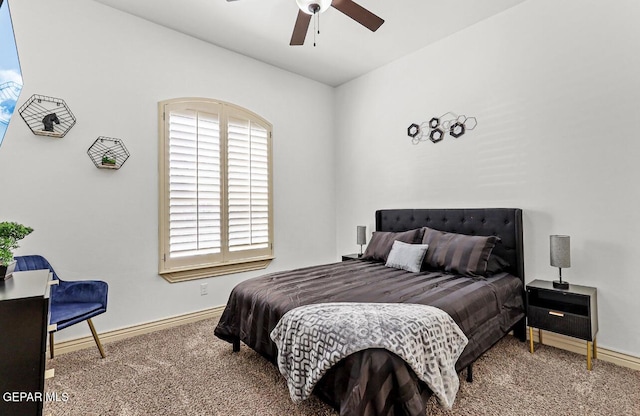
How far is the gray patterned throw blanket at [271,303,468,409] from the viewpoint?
58.6 inches

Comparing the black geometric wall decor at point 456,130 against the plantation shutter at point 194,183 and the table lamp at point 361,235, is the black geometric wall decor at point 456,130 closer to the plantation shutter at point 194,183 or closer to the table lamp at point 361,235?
the table lamp at point 361,235

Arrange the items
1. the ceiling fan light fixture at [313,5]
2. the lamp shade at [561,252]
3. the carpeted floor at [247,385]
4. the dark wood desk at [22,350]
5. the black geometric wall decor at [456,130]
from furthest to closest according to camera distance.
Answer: the black geometric wall decor at [456,130]
the lamp shade at [561,252]
the ceiling fan light fixture at [313,5]
the carpeted floor at [247,385]
the dark wood desk at [22,350]

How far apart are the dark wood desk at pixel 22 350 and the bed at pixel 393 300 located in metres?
1.14

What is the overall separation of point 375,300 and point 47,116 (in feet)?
9.89

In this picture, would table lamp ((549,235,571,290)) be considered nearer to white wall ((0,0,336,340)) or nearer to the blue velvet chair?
white wall ((0,0,336,340))

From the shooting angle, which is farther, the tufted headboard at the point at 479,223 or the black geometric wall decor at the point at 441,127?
the black geometric wall decor at the point at 441,127

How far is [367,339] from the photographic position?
4.81ft

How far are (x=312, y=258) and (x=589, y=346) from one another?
10.0ft

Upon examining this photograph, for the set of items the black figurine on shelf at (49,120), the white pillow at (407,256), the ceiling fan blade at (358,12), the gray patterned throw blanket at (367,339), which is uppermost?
the ceiling fan blade at (358,12)

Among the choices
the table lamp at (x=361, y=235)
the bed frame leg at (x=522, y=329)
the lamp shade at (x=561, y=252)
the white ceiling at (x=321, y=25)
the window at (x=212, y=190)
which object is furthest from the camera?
the table lamp at (x=361, y=235)

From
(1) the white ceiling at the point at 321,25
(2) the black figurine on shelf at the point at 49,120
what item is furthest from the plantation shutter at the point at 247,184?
(2) the black figurine on shelf at the point at 49,120

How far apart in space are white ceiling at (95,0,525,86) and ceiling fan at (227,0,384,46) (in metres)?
0.54

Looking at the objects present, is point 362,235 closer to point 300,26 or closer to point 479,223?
point 479,223

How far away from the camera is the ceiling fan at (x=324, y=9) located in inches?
85.0
